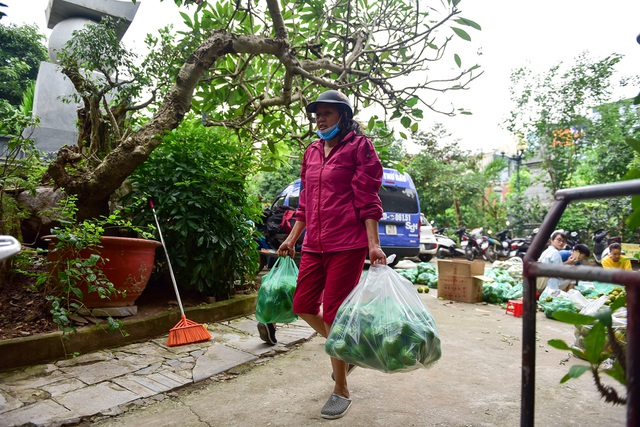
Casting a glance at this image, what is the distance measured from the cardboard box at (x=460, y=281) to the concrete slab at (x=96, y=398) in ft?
16.3

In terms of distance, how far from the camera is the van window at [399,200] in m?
8.29

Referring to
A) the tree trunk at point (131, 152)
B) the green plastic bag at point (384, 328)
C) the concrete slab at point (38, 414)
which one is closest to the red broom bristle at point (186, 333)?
the concrete slab at point (38, 414)

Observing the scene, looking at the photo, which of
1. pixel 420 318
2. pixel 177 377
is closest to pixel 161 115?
pixel 177 377

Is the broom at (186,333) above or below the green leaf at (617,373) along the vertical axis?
below

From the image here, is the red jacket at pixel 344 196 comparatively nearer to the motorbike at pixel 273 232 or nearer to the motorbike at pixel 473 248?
the motorbike at pixel 273 232

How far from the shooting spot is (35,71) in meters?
16.0

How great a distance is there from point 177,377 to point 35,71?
17.3 metres

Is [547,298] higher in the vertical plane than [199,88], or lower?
lower

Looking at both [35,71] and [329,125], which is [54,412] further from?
[35,71]

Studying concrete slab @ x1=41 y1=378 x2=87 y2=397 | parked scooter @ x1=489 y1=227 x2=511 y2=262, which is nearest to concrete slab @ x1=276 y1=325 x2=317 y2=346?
concrete slab @ x1=41 y1=378 x2=87 y2=397

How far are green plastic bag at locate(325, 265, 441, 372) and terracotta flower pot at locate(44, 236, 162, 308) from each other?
195 centimetres

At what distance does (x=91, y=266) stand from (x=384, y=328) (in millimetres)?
2143

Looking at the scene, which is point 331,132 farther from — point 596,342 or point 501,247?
point 501,247

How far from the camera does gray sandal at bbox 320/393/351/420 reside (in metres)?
2.38
